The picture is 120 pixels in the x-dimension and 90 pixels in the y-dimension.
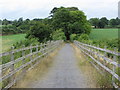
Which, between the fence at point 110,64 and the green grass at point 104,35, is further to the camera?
the green grass at point 104,35

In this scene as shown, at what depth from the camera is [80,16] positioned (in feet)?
244

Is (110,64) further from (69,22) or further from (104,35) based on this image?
(104,35)

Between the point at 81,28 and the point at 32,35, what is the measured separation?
24.2m

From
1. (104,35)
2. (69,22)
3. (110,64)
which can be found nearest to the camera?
(110,64)

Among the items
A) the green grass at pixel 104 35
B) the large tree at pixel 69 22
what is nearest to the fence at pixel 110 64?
the green grass at pixel 104 35

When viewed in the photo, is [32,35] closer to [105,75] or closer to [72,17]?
[72,17]

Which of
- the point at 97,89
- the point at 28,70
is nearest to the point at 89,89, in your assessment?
the point at 97,89

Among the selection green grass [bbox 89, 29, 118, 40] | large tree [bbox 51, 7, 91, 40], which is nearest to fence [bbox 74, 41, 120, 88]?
green grass [bbox 89, 29, 118, 40]

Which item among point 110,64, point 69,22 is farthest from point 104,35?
point 110,64

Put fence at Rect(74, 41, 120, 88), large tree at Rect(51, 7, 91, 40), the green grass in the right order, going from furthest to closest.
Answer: the green grass → large tree at Rect(51, 7, 91, 40) → fence at Rect(74, 41, 120, 88)

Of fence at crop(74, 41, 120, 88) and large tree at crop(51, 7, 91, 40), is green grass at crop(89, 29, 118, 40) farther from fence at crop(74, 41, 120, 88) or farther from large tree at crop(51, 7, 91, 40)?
fence at crop(74, 41, 120, 88)

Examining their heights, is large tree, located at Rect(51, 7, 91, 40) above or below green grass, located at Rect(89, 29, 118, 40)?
above

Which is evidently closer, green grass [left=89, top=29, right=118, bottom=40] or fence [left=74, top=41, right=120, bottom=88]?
fence [left=74, top=41, right=120, bottom=88]

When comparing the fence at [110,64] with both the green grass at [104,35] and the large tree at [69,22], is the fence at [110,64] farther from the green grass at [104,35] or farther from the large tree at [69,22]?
the large tree at [69,22]
